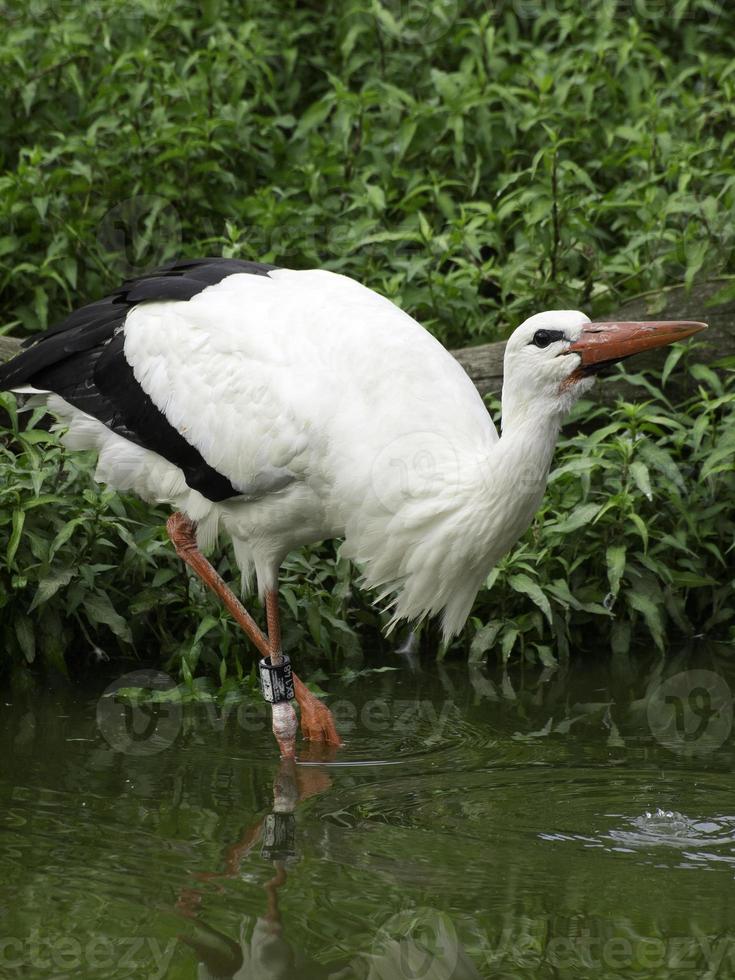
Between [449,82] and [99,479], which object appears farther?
[449,82]

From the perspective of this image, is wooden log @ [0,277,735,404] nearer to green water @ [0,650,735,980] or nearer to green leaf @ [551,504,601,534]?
green leaf @ [551,504,601,534]

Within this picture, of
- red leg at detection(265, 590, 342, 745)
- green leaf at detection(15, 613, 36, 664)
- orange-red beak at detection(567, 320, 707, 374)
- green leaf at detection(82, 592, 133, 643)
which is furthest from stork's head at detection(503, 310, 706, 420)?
green leaf at detection(15, 613, 36, 664)

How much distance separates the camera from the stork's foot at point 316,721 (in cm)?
554

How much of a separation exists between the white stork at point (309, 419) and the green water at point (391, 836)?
46 centimetres

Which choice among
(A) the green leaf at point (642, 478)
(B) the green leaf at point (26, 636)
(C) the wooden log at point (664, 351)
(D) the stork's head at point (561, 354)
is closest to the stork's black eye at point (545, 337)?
(D) the stork's head at point (561, 354)

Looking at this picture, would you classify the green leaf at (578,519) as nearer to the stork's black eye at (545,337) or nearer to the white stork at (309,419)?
the white stork at (309,419)

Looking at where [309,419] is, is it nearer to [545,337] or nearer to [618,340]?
[545,337]

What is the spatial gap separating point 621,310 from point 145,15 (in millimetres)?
3736

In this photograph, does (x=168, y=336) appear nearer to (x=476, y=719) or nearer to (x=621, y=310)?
(x=476, y=719)

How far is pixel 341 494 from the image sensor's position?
5207 millimetres

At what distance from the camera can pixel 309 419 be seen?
17.1 feet

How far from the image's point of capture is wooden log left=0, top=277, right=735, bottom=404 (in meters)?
6.95

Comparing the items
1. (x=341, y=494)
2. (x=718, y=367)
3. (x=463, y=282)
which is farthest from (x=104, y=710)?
(x=718, y=367)

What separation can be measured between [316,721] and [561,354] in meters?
1.72
